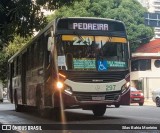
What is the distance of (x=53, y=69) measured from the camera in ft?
45.4

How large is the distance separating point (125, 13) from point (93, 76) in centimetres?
3695

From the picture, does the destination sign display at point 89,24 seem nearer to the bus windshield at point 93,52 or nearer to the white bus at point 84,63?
the white bus at point 84,63

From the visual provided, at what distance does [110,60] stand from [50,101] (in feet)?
7.66

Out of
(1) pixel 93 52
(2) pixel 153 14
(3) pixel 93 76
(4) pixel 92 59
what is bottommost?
(3) pixel 93 76

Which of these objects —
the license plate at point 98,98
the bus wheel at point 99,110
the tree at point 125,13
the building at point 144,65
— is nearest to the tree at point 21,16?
the license plate at point 98,98

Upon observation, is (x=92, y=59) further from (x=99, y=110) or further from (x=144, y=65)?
(x=144, y=65)

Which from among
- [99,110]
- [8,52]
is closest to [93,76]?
[99,110]

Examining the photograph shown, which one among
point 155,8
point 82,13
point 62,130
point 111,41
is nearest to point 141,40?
point 82,13

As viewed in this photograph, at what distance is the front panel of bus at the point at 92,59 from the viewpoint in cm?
1361

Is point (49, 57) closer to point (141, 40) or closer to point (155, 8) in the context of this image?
point (141, 40)

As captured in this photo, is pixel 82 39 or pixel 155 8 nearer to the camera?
pixel 82 39

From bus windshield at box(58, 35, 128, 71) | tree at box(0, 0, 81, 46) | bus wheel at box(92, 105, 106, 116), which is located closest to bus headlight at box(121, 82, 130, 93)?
bus windshield at box(58, 35, 128, 71)

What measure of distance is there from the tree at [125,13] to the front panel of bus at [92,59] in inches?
1273

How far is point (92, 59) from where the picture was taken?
1390 cm
